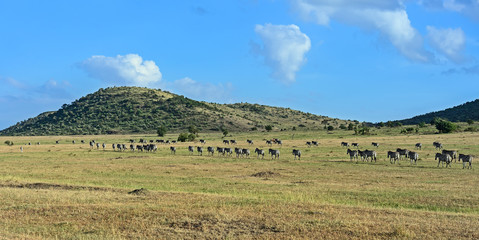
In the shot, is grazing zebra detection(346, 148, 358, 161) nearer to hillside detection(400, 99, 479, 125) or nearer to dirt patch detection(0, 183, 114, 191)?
dirt patch detection(0, 183, 114, 191)

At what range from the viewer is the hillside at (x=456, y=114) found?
427 ft

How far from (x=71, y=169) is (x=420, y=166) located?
2851cm

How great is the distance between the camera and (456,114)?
452 feet

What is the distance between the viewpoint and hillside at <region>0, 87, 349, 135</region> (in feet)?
446

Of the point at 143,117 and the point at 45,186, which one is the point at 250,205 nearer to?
the point at 45,186

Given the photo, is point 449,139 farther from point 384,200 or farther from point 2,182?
point 2,182

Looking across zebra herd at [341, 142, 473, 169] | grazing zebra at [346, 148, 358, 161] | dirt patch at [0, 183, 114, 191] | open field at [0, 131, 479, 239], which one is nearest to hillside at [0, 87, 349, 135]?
grazing zebra at [346, 148, 358, 161]

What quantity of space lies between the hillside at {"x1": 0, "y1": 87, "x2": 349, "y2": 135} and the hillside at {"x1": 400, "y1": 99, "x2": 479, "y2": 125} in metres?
27.1

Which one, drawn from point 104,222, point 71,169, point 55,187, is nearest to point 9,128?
point 71,169

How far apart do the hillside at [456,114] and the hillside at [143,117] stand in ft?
88.9

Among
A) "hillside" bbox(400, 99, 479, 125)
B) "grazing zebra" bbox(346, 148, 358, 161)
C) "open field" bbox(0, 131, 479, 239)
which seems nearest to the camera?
"open field" bbox(0, 131, 479, 239)

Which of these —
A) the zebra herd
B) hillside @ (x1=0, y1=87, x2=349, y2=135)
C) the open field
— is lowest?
the open field

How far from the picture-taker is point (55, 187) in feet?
81.7

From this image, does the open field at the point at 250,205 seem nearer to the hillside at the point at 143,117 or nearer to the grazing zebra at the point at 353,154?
the grazing zebra at the point at 353,154
